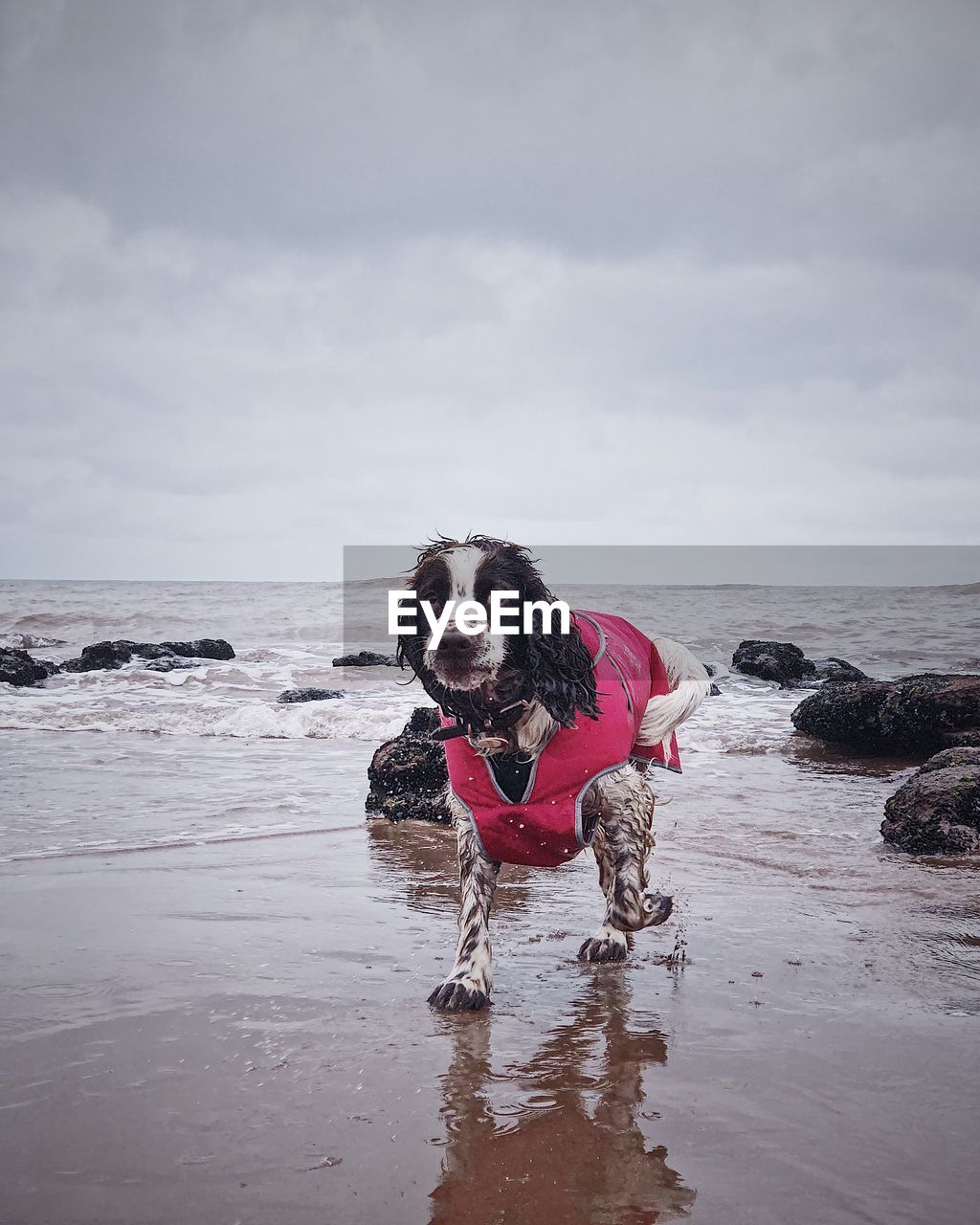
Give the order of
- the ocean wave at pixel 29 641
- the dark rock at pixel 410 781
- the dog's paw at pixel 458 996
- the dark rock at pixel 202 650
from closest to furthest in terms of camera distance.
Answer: the dog's paw at pixel 458 996, the dark rock at pixel 410 781, the dark rock at pixel 202 650, the ocean wave at pixel 29 641

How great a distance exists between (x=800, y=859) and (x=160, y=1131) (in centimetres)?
403

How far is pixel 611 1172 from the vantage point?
213cm

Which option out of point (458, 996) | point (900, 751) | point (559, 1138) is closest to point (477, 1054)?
point (458, 996)

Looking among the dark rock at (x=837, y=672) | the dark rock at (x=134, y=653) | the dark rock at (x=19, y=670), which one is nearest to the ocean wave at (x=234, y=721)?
the dark rock at (x=19, y=670)

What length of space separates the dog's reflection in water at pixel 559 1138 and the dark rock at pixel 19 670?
15.7 m

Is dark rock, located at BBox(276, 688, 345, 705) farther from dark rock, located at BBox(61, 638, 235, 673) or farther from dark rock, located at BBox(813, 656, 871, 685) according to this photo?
dark rock, located at BBox(813, 656, 871, 685)

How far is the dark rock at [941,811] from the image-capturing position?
5.23 metres

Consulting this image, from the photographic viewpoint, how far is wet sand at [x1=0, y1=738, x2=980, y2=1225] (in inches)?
80.7

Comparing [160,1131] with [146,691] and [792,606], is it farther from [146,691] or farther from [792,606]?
[792,606]

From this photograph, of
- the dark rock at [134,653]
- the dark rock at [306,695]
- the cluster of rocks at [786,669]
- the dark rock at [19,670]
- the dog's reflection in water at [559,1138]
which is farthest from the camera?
the dark rock at [134,653]

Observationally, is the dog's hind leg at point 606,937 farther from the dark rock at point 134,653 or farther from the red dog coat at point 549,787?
the dark rock at point 134,653

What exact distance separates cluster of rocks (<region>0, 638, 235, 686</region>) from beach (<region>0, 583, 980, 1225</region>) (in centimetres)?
1126

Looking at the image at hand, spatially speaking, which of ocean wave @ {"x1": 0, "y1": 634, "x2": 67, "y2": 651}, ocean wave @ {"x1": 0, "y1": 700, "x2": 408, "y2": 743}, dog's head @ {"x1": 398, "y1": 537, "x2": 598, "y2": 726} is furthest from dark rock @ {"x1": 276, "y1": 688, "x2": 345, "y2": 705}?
ocean wave @ {"x1": 0, "y1": 634, "x2": 67, "y2": 651}

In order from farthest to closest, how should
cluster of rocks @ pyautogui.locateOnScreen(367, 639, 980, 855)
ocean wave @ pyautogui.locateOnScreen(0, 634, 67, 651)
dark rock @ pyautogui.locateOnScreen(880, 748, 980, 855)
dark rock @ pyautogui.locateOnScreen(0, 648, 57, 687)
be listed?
1. ocean wave @ pyautogui.locateOnScreen(0, 634, 67, 651)
2. dark rock @ pyautogui.locateOnScreen(0, 648, 57, 687)
3. cluster of rocks @ pyautogui.locateOnScreen(367, 639, 980, 855)
4. dark rock @ pyautogui.locateOnScreen(880, 748, 980, 855)
